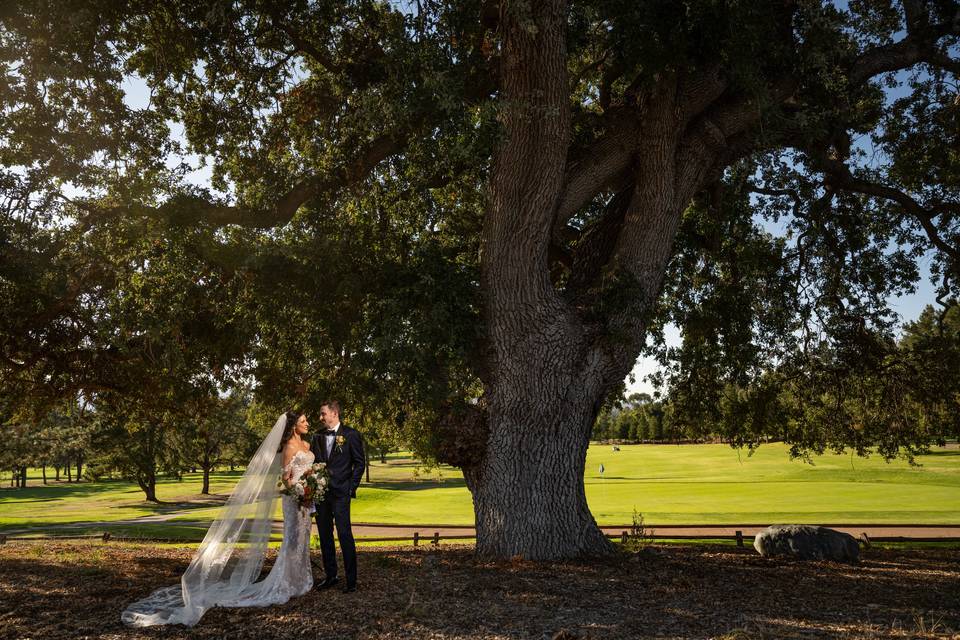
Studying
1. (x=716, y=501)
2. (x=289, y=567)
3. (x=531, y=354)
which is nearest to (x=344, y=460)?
(x=289, y=567)

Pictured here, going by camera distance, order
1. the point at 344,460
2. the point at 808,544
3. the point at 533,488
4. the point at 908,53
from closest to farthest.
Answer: the point at 344,460
the point at 533,488
the point at 908,53
the point at 808,544

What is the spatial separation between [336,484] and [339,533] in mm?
643

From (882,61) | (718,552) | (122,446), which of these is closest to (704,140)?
(882,61)

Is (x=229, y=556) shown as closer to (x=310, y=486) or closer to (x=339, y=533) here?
(x=310, y=486)

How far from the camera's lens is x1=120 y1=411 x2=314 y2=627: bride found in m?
6.37

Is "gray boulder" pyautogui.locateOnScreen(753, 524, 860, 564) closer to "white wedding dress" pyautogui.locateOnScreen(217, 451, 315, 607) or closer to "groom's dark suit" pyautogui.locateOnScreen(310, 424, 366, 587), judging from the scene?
"groom's dark suit" pyautogui.locateOnScreen(310, 424, 366, 587)

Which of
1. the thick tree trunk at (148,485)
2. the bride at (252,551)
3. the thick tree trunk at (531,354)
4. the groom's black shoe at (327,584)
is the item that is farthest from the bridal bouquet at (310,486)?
the thick tree trunk at (148,485)

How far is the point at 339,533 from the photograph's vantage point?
721 cm

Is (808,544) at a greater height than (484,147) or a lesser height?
lesser

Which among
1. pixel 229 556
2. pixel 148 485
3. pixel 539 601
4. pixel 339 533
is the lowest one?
pixel 148 485

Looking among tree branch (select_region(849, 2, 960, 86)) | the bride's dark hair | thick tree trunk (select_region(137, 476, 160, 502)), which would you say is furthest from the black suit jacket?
thick tree trunk (select_region(137, 476, 160, 502))

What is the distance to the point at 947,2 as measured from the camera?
9883 millimetres

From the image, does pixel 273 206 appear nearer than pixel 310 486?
No

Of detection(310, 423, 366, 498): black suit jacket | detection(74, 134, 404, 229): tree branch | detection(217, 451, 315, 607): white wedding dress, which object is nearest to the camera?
detection(217, 451, 315, 607): white wedding dress
